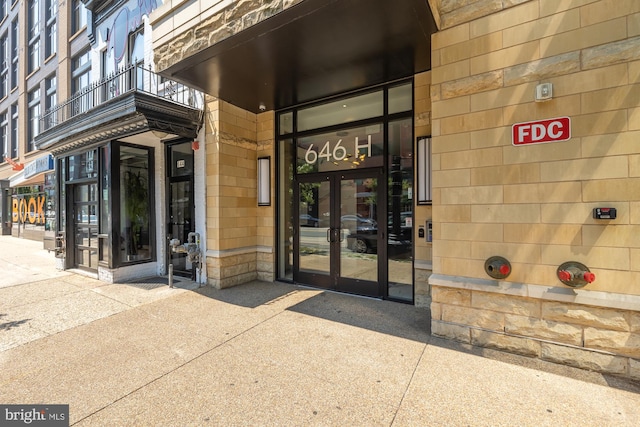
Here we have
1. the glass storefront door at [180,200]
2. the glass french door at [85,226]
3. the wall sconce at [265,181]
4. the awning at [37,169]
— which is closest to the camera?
the wall sconce at [265,181]

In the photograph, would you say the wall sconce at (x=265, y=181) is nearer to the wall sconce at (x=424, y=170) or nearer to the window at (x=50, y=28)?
the wall sconce at (x=424, y=170)

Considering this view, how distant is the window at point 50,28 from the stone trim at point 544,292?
60.3 ft

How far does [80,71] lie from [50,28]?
525 centimetres

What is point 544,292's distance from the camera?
3.02 metres

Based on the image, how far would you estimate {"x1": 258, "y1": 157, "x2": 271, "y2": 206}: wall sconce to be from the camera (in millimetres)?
6316

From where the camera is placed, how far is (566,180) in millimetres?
2932

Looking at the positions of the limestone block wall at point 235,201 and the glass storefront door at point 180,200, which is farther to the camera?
the glass storefront door at point 180,200

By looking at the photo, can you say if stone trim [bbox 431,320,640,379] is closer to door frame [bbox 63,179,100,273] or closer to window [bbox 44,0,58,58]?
door frame [bbox 63,179,100,273]

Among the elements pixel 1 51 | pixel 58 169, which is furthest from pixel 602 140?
pixel 1 51

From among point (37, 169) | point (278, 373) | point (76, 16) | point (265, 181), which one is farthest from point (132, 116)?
point (76, 16)

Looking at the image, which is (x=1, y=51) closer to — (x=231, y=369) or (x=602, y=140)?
(x=231, y=369)

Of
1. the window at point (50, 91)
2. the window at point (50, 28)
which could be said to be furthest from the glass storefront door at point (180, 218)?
the window at point (50, 28)

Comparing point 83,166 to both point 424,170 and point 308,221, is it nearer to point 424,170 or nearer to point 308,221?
point 308,221

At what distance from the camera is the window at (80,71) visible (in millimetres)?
10905
